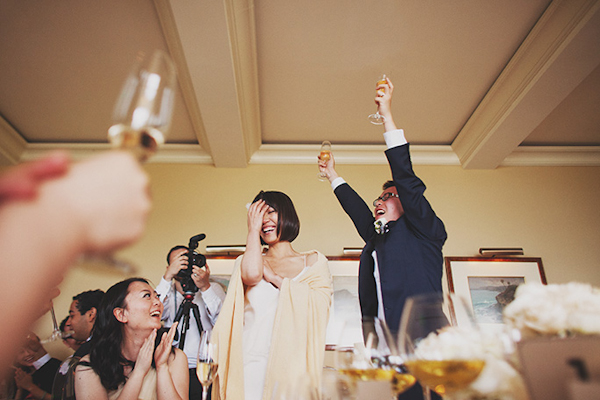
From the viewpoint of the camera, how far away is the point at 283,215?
2105mm

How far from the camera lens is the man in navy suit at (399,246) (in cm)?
167

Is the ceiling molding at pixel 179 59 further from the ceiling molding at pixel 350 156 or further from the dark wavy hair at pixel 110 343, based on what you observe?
the dark wavy hair at pixel 110 343

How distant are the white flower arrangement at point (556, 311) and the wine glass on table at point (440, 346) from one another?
0.09 meters

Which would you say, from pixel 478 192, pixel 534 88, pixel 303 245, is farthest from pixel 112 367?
pixel 478 192

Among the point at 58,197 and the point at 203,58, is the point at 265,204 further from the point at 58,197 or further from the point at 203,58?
the point at 58,197

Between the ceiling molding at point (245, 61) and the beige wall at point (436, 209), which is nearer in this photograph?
the ceiling molding at point (245, 61)

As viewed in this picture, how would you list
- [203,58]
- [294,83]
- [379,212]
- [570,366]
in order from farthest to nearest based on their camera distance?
[294,83], [203,58], [379,212], [570,366]

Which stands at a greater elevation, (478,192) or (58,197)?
(478,192)

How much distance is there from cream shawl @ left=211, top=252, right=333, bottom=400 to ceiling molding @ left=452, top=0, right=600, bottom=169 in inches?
91.9

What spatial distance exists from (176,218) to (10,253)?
3.82 metres

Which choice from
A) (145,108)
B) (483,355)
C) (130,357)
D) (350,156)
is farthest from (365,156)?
(145,108)

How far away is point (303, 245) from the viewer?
149 inches

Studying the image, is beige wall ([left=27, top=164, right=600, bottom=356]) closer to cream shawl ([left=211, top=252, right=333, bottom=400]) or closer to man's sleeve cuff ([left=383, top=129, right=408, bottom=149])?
cream shawl ([left=211, top=252, right=333, bottom=400])

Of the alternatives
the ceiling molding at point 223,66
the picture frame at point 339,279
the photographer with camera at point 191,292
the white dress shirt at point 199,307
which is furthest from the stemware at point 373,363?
the picture frame at point 339,279
